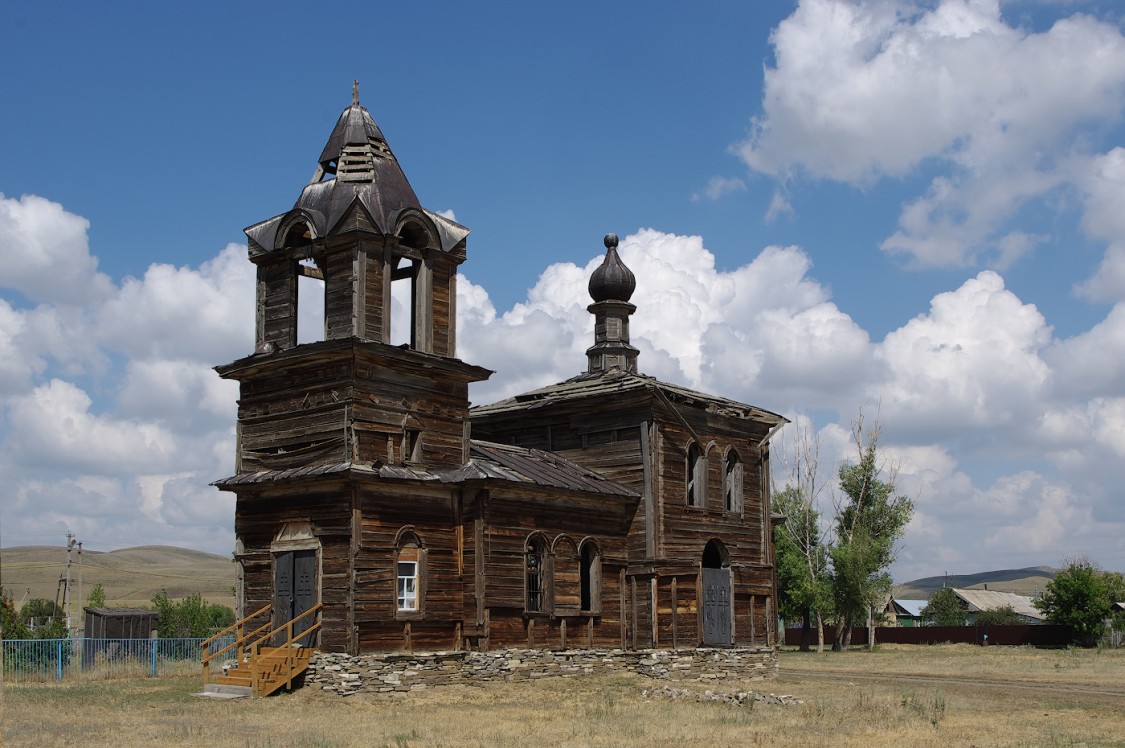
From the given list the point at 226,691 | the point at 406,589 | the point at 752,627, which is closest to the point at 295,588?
the point at 406,589

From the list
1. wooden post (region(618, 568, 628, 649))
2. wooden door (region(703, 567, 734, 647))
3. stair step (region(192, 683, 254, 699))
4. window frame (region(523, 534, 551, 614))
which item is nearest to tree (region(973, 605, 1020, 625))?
wooden door (region(703, 567, 734, 647))

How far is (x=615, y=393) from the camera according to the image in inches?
1214

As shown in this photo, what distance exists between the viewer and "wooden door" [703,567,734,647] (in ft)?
103

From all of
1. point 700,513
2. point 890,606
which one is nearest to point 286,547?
point 700,513

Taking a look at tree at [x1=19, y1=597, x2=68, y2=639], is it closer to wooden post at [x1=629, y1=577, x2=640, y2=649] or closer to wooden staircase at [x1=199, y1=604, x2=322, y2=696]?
wooden staircase at [x1=199, y1=604, x2=322, y2=696]

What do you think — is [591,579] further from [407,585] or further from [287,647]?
[287,647]

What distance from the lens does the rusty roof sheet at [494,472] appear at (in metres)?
25.0

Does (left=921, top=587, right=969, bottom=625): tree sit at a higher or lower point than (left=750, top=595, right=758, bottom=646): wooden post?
lower

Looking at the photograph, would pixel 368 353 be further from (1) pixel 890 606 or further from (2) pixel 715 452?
(1) pixel 890 606

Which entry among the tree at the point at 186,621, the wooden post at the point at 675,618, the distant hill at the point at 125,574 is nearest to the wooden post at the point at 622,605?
the wooden post at the point at 675,618

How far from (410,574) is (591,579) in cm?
546

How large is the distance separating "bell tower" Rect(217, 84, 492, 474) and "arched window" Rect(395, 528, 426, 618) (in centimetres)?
164

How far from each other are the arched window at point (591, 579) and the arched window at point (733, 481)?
4927 mm

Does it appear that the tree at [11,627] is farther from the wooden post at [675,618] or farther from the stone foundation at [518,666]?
the wooden post at [675,618]
